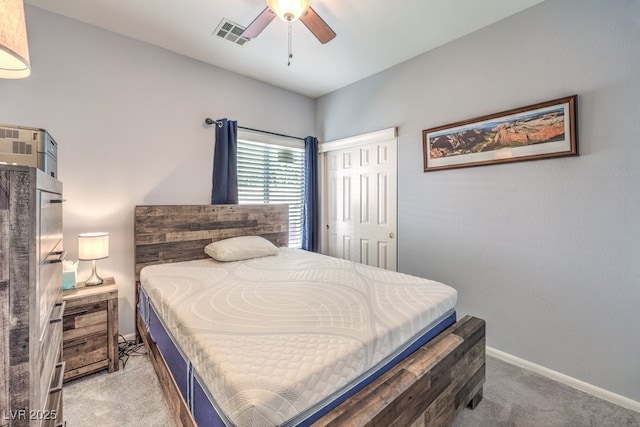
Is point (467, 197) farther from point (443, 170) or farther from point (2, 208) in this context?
point (2, 208)

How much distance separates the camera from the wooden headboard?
8.26 ft

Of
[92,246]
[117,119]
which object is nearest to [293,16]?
[117,119]

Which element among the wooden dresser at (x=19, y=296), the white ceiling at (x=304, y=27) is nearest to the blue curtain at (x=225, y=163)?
the white ceiling at (x=304, y=27)

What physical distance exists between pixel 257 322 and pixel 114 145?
223cm

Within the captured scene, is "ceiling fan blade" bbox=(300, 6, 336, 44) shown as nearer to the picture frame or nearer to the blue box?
the picture frame

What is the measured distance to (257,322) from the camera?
134 cm

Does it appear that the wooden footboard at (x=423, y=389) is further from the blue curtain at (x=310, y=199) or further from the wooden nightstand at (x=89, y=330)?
the blue curtain at (x=310, y=199)

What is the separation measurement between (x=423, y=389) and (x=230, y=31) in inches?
118

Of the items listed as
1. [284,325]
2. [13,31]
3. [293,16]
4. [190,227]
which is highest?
[293,16]

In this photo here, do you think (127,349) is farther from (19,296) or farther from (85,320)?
(19,296)

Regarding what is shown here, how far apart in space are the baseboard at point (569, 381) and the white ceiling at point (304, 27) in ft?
9.28

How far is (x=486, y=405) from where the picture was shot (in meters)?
1.77

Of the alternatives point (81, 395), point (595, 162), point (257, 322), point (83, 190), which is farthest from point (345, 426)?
point (83, 190)

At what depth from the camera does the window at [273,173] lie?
3.36 m
